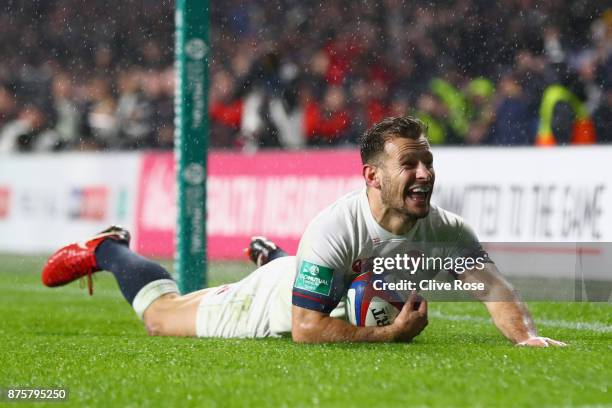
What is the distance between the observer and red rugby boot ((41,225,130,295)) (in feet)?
23.6

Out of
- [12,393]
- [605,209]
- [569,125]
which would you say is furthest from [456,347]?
[569,125]

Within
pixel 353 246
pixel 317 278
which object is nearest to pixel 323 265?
pixel 317 278

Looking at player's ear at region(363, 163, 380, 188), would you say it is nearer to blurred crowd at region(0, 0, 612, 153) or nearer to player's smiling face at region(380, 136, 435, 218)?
player's smiling face at region(380, 136, 435, 218)

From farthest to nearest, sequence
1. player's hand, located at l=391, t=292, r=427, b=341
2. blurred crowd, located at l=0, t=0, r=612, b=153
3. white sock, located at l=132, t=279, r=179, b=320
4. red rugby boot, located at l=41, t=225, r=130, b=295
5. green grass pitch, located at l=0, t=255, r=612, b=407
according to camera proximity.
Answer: blurred crowd, located at l=0, t=0, r=612, b=153, red rugby boot, located at l=41, t=225, r=130, b=295, white sock, located at l=132, t=279, r=179, b=320, player's hand, located at l=391, t=292, r=427, b=341, green grass pitch, located at l=0, t=255, r=612, b=407

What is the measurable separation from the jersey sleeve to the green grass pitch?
212 mm

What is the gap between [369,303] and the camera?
5.62 metres

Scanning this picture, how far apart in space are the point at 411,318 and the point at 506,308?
473 mm

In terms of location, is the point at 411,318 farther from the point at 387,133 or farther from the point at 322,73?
the point at 322,73

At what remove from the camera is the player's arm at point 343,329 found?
18.0ft

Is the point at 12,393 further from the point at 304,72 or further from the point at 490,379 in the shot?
the point at 304,72

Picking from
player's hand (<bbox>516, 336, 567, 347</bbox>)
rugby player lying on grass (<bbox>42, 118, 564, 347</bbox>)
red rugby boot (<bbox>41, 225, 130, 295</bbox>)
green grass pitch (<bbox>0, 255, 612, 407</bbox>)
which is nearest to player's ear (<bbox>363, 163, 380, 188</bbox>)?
rugby player lying on grass (<bbox>42, 118, 564, 347</bbox>)

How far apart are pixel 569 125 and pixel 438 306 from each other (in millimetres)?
4502

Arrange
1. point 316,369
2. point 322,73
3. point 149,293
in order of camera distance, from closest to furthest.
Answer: point 316,369, point 149,293, point 322,73

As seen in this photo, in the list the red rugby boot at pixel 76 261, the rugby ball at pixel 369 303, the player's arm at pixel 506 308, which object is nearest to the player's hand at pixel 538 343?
the player's arm at pixel 506 308
